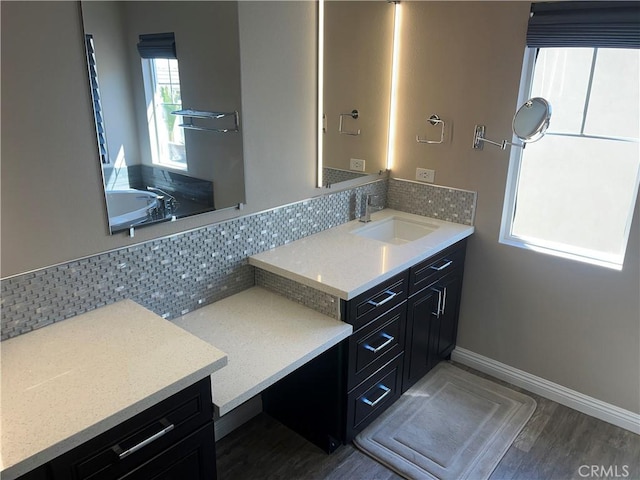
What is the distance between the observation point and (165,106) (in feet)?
6.01

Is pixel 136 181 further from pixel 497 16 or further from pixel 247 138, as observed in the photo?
pixel 497 16

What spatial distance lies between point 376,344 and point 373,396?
0.94 feet

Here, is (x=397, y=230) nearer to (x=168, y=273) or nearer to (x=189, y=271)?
(x=189, y=271)

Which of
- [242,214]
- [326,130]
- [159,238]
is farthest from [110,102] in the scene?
[326,130]

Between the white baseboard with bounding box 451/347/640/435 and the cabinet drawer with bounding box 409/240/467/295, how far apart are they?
618mm

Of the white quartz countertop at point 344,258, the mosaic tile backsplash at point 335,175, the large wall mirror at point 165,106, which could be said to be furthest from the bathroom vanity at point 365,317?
the large wall mirror at point 165,106

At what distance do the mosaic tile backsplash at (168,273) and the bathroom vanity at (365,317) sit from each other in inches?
3.8

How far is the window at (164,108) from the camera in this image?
1.77m

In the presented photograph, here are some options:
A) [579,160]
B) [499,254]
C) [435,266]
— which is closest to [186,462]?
[435,266]

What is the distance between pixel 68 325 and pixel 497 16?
2.41 m

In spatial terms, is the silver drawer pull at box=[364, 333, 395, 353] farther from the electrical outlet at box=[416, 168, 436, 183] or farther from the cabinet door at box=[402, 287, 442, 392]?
the electrical outlet at box=[416, 168, 436, 183]

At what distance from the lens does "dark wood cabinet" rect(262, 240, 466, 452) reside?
2.10 meters

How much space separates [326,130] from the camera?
8.27ft

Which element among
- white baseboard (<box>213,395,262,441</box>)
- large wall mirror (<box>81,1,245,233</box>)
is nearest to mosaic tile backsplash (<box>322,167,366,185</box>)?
large wall mirror (<box>81,1,245,233</box>)
